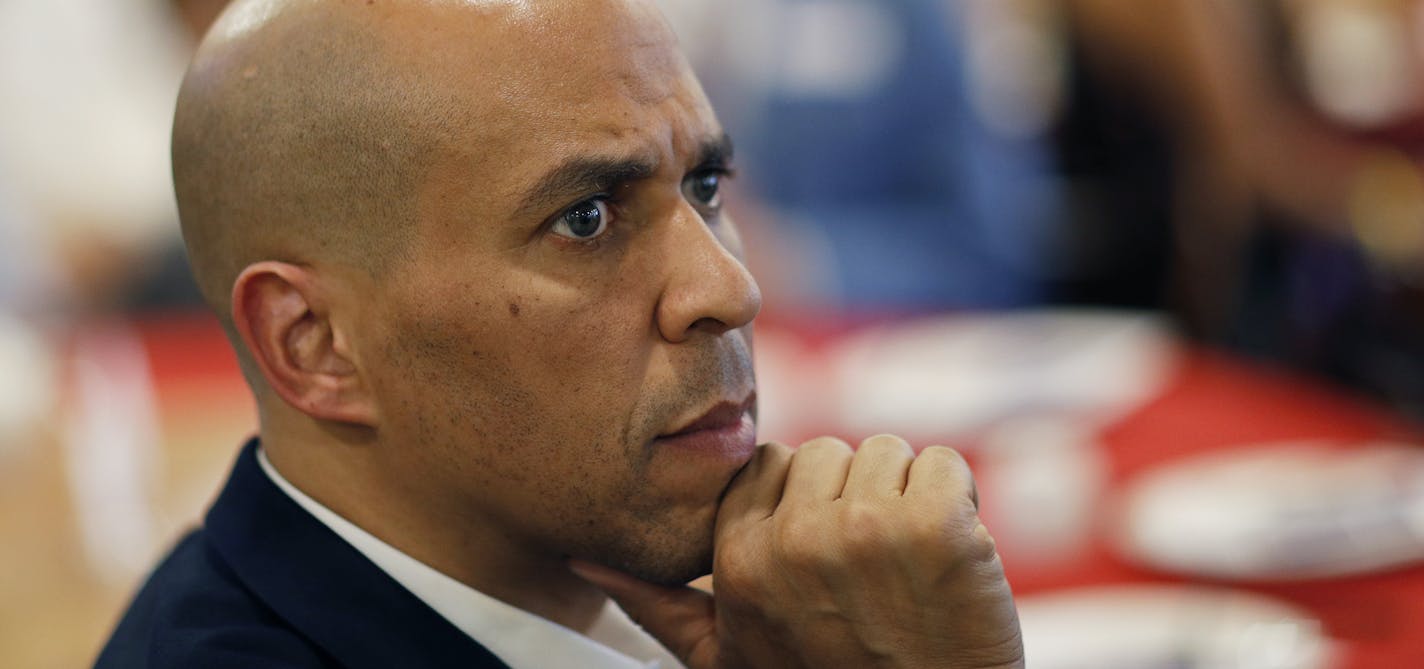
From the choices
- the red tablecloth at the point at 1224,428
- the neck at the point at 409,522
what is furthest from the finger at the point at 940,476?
the red tablecloth at the point at 1224,428

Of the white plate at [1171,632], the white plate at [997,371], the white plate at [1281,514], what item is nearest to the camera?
the white plate at [1171,632]

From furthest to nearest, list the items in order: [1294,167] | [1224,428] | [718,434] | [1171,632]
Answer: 1. [1294,167]
2. [1224,428]
3. [1171,632]
4. [718,434]

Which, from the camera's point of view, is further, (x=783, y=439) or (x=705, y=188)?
(x=783, y=439)

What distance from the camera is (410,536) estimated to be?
3.91ft

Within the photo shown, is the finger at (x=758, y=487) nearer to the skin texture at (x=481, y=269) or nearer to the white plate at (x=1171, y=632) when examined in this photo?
the skin texture at (x=481, y=269)

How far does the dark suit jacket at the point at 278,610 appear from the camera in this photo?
1.06m

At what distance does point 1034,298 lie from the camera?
3.82m

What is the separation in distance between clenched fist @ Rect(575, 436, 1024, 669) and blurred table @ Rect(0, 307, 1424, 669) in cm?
62

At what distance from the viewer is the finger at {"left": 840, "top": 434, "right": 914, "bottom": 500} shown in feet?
3.52

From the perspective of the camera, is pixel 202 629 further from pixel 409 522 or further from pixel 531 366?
pixel 531 366

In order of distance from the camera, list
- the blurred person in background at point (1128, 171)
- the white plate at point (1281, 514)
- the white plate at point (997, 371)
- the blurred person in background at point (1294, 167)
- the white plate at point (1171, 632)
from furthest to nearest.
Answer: the blurred person in background at point (1128, 171)
the blurred person in background at point (1294, 167)
the white plate at point (997, 371)
the white plate at point (1281, 514)
the white plate at point (1171, 632)

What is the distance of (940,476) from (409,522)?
450mm

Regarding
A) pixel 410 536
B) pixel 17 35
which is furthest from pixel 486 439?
pixel 17 35

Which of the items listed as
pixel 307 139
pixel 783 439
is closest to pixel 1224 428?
pixel 783 439
